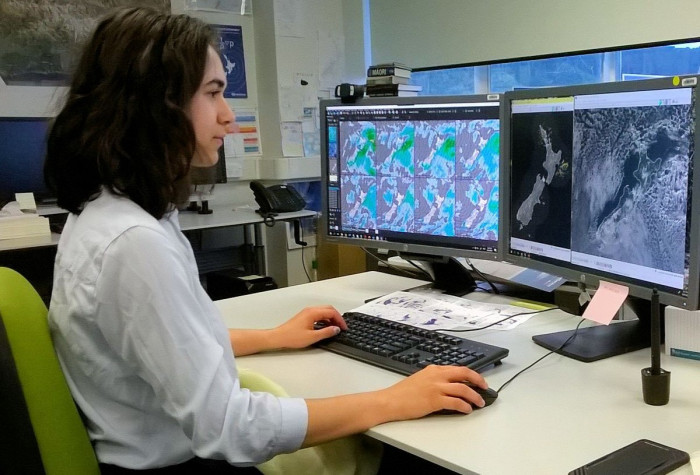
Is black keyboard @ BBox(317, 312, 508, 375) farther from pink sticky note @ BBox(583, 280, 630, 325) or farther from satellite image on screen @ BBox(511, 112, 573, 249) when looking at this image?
satellite image on screen @ BBox(511, 112, 573, 249)

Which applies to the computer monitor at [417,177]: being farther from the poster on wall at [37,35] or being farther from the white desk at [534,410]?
the poster on wall at [37,35]

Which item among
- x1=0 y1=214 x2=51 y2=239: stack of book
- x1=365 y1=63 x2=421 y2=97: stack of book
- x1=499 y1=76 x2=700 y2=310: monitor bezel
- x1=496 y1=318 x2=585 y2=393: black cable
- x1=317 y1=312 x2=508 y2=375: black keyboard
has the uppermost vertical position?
x1=365 y1=63 x2=421 y2=97: stack of book

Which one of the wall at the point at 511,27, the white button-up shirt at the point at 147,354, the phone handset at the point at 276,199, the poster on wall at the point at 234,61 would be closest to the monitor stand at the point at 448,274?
the white button-up shirt at the point at 147,354

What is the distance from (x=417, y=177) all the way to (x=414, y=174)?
0.01m

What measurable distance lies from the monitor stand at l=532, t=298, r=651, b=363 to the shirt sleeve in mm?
619

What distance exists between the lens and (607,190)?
1.18 meters

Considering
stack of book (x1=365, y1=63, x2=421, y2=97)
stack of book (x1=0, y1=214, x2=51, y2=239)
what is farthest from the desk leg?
stack of book (x1=0, y1=214, x2=51, y2=239)

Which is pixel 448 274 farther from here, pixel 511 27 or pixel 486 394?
pixel 511 27

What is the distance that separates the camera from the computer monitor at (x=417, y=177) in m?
1.53

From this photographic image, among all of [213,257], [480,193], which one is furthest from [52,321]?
[213,257]

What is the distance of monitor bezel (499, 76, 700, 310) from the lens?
1.01 metres

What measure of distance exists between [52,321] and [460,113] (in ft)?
3.17

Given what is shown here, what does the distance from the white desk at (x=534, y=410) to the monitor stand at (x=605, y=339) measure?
0.06ft

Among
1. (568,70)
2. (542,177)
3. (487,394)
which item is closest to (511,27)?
(568,70)
